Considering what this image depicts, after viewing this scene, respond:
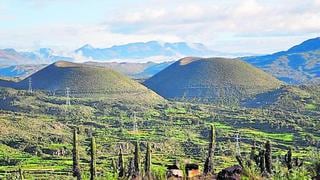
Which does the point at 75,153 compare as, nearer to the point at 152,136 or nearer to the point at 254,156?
the point at 254,156

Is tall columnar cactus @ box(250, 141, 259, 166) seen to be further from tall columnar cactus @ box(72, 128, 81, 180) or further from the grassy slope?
the grassy slope

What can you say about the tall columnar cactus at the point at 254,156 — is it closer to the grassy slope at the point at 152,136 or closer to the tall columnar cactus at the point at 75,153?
the tall columnar cactus at the point at 75,153

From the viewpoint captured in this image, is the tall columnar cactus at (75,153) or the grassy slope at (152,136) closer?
the tall columnar cactus at (75,153)

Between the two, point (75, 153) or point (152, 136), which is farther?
point (152, 136)

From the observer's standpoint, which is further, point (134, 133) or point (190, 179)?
point (134, 133)

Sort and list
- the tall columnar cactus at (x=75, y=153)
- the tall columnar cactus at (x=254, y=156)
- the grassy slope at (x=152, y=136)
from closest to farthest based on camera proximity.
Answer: the tall columnar cactus at (x=254, y=156)
the tall columnar cactus at (x=75, y=153)
the grassy slope at (x=152, y=136)

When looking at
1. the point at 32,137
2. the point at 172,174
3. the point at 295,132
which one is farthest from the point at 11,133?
the point at 172,174

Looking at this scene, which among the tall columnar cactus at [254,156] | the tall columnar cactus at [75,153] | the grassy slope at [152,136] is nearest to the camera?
the tall columnar cactus at [254,156]

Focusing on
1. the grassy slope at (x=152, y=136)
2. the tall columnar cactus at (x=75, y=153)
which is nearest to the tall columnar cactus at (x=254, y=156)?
the tall columnar cactus at (x=75, y=153)

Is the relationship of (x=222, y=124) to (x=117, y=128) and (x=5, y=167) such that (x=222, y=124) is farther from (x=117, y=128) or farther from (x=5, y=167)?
(x=5, y=167)

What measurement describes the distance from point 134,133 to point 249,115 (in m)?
53.3

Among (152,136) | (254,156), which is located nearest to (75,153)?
(254,156)

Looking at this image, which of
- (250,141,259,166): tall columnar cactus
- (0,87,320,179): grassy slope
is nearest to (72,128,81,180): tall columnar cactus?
(250,141,259,166): tall columnar cactus

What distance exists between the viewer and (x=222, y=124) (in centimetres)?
18362
